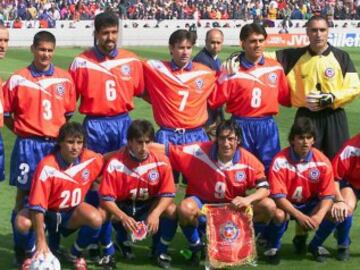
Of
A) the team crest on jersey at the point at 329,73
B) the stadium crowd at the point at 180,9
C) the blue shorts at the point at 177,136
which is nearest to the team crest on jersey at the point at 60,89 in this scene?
the blue shorts at the point at 177,136

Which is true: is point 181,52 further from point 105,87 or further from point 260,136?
point 260,136

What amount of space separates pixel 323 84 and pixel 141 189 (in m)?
1.93

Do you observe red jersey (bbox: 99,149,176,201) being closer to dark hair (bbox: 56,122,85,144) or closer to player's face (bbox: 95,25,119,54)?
dark hair (bbox: 56,122,85,144)

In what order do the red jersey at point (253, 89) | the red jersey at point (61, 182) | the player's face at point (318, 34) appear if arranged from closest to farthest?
1. the red jersey at point (61, 182)
2. the player's face at point (318, 34)
3. the red jersey at point (253, 89)

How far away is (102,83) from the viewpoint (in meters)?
6.41

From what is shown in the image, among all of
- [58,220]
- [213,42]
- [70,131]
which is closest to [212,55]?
[213,42]

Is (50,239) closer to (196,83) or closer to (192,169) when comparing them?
(192,169)

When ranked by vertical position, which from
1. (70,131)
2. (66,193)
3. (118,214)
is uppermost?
(70,131)

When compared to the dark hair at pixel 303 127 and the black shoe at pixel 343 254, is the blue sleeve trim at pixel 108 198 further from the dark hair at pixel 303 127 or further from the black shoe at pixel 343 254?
→ the black shoe at pixel 343 254

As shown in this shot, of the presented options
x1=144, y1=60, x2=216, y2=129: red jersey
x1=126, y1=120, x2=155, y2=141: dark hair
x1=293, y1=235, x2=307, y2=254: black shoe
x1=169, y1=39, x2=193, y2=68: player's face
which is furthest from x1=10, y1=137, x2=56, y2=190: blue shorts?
x1=293, y1=235, x2=307, y2=254: black shoe

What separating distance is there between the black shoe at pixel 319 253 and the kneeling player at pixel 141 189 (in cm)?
115

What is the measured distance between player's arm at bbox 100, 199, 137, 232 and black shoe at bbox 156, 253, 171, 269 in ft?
1.48

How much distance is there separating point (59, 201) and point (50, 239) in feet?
1.59

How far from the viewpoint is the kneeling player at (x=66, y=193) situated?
18.4 feet
